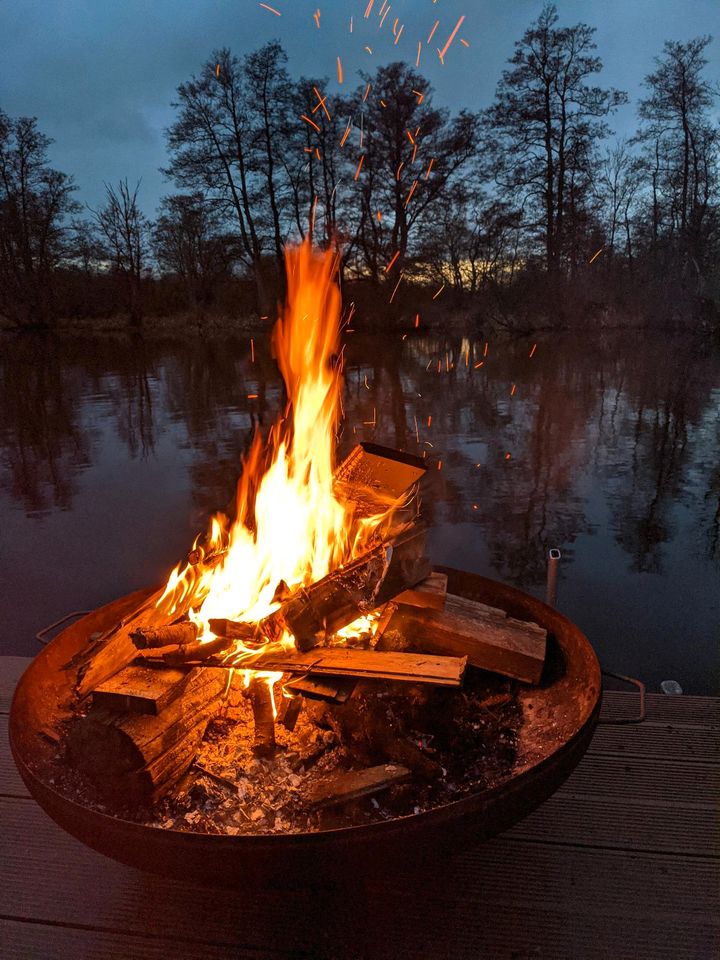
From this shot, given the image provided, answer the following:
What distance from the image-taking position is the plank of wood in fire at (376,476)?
8.82 ft

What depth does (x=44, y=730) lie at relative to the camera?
5.99ft

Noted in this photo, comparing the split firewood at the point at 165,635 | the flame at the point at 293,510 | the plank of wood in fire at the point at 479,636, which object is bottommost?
the plank of wood in fire at the point at 479,636

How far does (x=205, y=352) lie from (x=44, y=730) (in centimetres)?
2068

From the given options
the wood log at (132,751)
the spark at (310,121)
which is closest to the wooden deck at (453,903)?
the wood log at (132,751)

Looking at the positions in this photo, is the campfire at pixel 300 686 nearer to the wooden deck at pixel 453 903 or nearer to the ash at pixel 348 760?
the ash at pixel 348 760

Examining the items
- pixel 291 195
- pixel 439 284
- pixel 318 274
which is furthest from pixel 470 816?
pixel 439 284

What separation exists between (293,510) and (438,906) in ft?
5.23

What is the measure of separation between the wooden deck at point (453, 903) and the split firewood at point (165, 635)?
26.9 inches

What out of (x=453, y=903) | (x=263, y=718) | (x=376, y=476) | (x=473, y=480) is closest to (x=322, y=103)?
(x=473, y=480)

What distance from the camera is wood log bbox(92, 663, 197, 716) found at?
1.68 meters

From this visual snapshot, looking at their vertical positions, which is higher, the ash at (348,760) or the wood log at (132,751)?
the wood log at (132,751)

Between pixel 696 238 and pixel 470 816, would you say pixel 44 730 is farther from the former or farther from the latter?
pixel 696 238

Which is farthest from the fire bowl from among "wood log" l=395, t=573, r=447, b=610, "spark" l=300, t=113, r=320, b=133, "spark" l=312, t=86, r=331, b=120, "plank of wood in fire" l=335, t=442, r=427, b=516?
"spark" l=312, t=86, r=331, b=120

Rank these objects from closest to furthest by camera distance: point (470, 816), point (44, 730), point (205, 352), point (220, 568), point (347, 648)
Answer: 1. point (470, 816)
2. point (44, 730)
3. point (347, 648)
4. point (220, 568)
5. point (205, 352)
